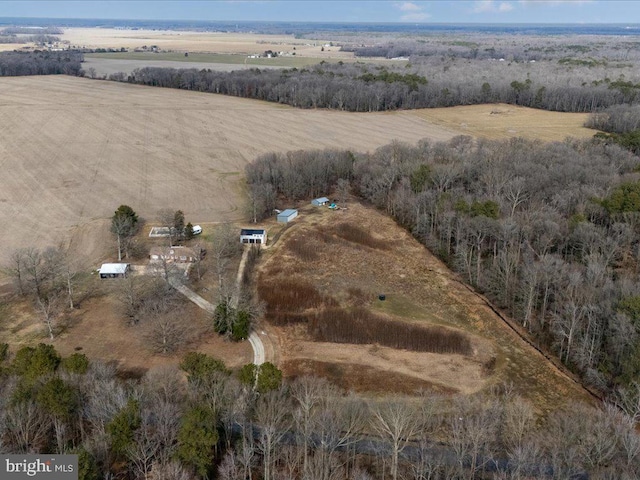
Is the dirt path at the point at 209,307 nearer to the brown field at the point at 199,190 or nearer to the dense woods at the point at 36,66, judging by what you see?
the brown field at the point at 199,190

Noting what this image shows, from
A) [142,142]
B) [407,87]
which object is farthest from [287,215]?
[407,87]

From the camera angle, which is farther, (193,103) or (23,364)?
(193,103)

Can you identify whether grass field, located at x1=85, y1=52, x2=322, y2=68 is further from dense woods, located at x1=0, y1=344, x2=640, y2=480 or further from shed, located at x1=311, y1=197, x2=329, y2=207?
dense woods, located at x1=0, y1=344, x2=640, y2=480

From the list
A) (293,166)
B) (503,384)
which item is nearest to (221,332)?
(503,384)

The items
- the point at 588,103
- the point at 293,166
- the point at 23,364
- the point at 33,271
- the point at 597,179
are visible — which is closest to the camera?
the point at 23,364

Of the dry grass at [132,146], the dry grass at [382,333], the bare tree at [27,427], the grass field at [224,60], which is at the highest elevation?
the grass field at [224,60]

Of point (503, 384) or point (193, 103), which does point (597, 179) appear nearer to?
point (503, 384)

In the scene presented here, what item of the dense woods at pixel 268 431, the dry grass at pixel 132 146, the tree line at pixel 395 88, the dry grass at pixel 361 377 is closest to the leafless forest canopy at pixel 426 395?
the dense woods at pixel 268 431
